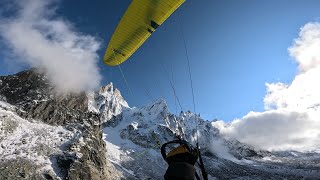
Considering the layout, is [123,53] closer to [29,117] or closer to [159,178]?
[29,117]

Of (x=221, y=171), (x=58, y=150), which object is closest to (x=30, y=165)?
(x=58, y=150)

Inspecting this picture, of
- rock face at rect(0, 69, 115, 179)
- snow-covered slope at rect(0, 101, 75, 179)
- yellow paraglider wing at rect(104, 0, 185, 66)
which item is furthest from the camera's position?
rock face at rect(0, 69, 115, 179)

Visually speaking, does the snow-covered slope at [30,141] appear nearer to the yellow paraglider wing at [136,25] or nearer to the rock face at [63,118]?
the rock face at [63,118]

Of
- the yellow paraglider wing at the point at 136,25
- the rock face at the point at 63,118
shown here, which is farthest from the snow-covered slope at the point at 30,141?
the yellow paraglider wing at the point at 136,25

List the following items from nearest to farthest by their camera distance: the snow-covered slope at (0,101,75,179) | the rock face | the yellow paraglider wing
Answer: the yellow paraglider wing
the snow-covered slope at (0,101,75,179)
the rock face

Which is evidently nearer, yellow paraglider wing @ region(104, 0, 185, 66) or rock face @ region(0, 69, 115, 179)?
yellow paraglider wing @ region(104, 0, 185, 66)

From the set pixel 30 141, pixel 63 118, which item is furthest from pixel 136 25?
pixel 63 118

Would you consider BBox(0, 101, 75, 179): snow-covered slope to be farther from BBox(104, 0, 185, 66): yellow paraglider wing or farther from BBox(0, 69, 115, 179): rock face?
BBox(104, 0, 185, 66): yellow paraglider wing

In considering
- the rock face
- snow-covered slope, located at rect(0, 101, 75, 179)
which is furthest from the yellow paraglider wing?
the rock face

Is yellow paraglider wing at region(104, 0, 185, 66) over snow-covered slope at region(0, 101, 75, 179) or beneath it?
beneath
